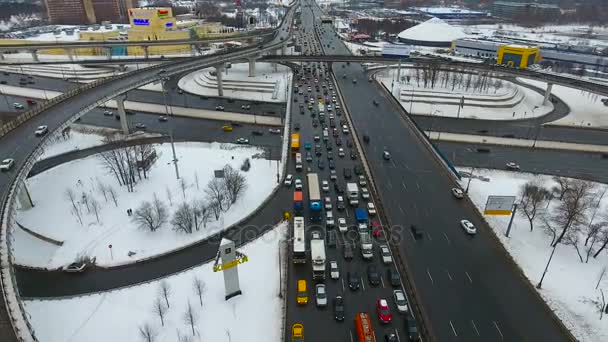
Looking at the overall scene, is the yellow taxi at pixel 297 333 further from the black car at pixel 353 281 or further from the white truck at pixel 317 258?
the black car at pixel 353 281

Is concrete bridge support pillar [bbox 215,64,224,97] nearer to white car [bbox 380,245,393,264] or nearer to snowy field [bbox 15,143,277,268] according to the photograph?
snowy field [bbox 15,143,277,268]

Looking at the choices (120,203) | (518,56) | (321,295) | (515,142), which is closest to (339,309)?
(321,295)

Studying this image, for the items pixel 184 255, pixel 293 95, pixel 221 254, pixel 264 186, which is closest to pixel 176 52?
pixel 293 95

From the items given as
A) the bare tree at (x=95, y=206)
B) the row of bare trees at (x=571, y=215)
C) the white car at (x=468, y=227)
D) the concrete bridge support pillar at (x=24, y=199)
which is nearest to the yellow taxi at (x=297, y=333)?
the white car at (x=468, y=227)

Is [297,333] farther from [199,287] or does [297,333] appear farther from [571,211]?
[571,211]

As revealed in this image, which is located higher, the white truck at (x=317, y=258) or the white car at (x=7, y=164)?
the white car at (x=7, y=164)

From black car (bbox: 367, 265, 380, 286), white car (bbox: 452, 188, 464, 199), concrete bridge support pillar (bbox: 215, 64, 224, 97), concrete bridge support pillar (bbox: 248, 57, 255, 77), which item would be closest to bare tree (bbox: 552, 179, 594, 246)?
white car (bbox: 452, 188, 464, 199)
